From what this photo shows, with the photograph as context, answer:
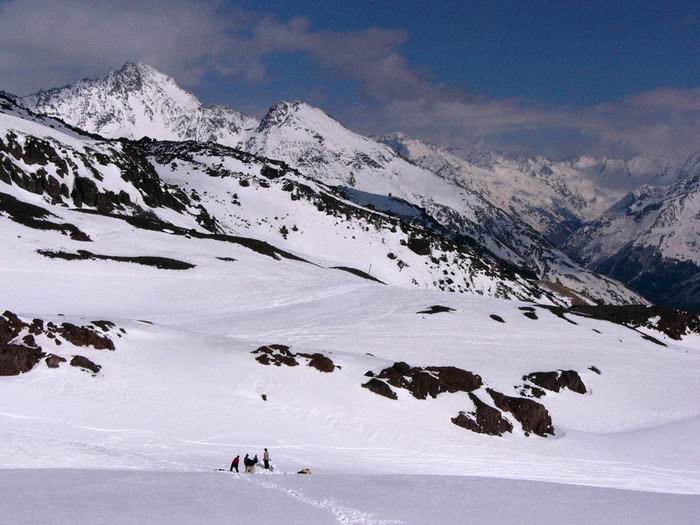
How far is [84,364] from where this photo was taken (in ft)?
120

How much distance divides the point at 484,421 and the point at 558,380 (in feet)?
51.5

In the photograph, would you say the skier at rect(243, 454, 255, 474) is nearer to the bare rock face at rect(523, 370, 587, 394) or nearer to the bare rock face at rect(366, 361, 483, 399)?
the bare rock face at rect(366, 361, 483, 399)

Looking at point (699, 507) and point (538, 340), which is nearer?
point (699, 507)

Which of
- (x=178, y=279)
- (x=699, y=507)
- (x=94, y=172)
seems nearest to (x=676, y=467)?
(x=699, y=507)

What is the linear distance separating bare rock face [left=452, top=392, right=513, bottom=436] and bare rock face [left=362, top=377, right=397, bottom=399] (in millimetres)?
4002

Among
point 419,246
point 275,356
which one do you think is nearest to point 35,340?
point 275,356

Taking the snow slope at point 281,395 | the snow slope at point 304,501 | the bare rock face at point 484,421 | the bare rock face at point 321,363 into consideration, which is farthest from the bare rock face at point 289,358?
the snow slope at point 304,501

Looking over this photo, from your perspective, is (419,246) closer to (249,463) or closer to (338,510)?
(249,463)

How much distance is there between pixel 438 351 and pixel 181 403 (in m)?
28.5

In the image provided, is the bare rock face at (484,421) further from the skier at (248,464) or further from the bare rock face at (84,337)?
the bare rock face at (84,337)

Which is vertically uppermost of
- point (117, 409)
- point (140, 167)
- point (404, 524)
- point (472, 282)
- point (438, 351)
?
point (140, 167)

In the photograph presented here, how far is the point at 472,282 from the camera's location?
167750 mm

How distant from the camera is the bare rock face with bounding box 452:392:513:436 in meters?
40.4

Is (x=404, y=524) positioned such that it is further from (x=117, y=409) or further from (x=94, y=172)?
(x=94, y=172)
